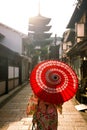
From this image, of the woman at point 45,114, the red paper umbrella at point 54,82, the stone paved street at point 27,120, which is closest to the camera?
the red paper umbrella at point 54,82

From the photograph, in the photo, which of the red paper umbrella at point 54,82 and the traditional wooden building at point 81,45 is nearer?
the red paper umbrella at point 54,82

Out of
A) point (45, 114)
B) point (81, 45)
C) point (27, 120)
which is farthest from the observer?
point (81, 45)

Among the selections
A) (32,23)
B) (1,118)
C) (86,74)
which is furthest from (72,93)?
(32,23)

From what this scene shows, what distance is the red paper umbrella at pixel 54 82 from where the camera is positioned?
631 centimetres

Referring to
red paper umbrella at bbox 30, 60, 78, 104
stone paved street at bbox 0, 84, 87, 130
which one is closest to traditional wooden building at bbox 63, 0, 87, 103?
stone paved street at bbox 0, 84, 87, 130

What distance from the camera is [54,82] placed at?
6.38 metres

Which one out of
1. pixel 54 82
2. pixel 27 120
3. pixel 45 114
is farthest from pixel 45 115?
pixel 27 120

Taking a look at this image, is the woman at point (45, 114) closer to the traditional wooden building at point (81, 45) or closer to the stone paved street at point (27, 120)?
the stone paved street at point (27, 120)

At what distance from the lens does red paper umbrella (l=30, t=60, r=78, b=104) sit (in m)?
6.31

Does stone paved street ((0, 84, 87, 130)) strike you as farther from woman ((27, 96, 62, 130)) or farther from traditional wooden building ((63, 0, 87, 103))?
woman ((27, 96, 62, 130))

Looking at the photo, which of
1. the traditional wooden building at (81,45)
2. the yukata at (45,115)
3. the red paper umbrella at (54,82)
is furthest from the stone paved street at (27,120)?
the red paper umbrella at (54,82)

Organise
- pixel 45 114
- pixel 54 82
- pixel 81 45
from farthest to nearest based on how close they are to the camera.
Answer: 1. pixel 81 45
2. pixel 45 114
3. pixel 54 82

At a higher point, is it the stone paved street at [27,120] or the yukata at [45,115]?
the yukata at [45,115]

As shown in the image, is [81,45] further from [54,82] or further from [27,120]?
[54,82]
